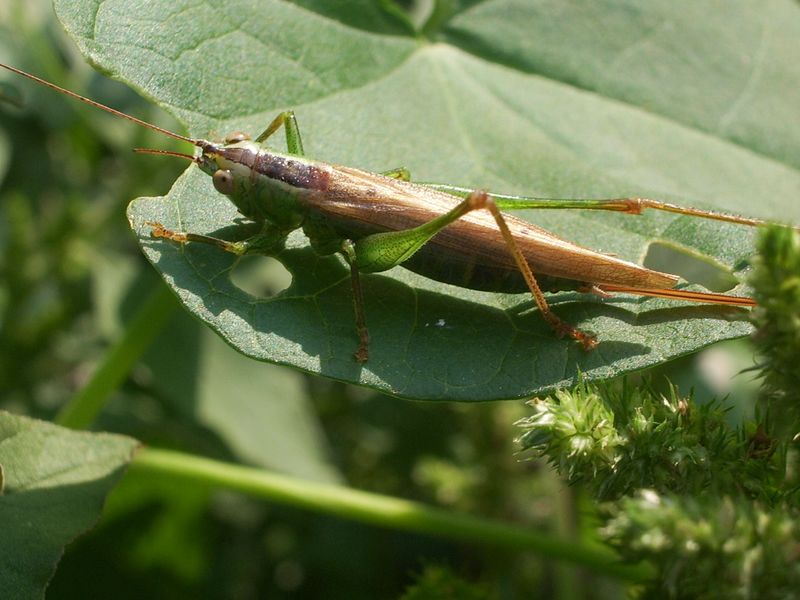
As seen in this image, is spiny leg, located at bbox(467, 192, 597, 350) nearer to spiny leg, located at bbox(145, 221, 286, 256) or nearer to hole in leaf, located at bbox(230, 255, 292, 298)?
spiny leg, located at bbox(145, 221, 286, 256)

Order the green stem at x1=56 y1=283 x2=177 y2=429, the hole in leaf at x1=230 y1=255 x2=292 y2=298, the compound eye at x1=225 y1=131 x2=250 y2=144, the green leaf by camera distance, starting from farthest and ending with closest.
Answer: the hole in leaf at x1=230 y1=255 x2=292 y2=298, the green stem at x1=56 y1=283 x2=177 y2=429, the compound eye at x1=225 y1=131 x2=250 y2=144, the green leaf

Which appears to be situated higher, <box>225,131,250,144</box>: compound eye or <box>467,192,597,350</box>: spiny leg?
<box>467,192,597,350</box>: spiny leg

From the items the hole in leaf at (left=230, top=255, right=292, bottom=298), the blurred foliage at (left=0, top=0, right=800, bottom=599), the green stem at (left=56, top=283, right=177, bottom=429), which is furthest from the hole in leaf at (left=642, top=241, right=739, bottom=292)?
the green stem at (left=56, top=283, right=177, bottom=429)

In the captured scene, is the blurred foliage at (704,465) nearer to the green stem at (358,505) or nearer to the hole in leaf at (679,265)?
the green stem at (358,505)

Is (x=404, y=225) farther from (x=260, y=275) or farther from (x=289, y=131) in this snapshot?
(x=260, y=275)

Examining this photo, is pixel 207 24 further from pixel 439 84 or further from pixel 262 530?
pixel 262 530
